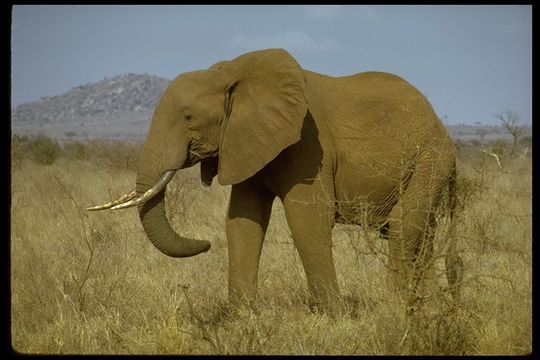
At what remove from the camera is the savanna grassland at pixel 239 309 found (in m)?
5.15

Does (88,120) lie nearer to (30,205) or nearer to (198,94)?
(30,205)

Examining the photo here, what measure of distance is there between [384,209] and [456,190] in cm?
79

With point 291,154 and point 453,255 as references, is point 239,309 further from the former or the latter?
point 453,255

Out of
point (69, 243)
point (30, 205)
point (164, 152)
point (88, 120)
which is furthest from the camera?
point (88, 120)

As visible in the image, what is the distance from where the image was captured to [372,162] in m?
6.67

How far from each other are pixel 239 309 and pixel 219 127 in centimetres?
160

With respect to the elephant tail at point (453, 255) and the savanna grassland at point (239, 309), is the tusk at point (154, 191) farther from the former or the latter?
the elephant tail at point (453, 255)

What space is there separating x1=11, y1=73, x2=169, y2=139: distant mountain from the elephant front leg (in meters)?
91.4

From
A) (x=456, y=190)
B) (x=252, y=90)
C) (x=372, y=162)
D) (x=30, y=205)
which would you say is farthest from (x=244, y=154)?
(x=30, y=205)

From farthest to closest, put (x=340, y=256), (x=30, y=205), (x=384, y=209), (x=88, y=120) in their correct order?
(x=88, y=120) < (x=30, y=205) < (x=340, y=256) < (x=384, y=209)

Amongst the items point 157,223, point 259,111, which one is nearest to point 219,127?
point 259,111

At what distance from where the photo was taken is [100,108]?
400 feet

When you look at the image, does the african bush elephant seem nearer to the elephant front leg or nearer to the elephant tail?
the elephant front leg

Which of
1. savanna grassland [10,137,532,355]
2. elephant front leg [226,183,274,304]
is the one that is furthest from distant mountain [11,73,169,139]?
elephant front leg [226,183,274,304]
